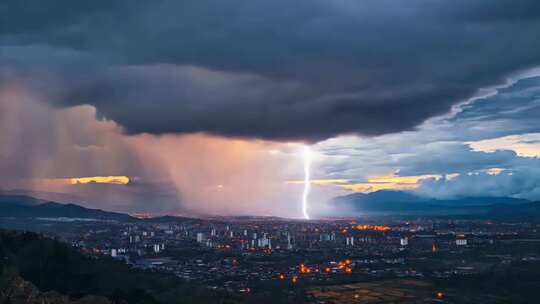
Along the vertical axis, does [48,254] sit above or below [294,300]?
above

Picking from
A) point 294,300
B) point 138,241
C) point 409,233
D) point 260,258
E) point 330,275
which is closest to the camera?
point 294,300

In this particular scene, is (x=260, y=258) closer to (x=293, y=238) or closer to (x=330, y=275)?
(x=330, y=275)

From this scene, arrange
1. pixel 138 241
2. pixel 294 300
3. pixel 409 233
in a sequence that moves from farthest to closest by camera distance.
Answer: pixel 409 233, pixel 138 241, pixel 294 300

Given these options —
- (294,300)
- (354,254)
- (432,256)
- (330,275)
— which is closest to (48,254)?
(294,300)

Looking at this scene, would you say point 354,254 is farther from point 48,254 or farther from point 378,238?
point 48,254

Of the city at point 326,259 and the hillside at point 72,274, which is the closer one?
the hillside at point 72,274

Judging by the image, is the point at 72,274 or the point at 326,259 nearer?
the point at 72,274

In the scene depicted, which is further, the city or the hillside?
the city

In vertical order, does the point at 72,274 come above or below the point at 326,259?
above

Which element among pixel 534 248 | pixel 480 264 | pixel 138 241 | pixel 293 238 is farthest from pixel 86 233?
pixel 534 248

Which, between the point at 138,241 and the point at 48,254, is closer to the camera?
the point at 48,254
